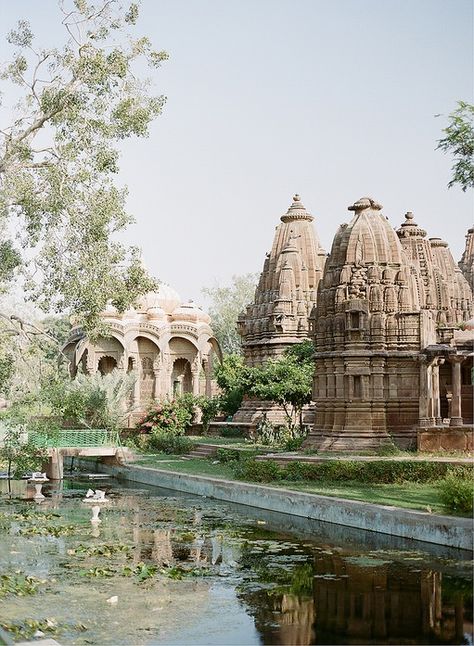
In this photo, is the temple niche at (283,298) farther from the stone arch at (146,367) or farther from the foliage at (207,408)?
the stone arch at (146,367)

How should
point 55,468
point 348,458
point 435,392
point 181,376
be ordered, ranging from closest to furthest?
point 348,458 → point 435,392 → point 55,468 → point 181,376

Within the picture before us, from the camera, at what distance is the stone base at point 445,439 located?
74.1 feet

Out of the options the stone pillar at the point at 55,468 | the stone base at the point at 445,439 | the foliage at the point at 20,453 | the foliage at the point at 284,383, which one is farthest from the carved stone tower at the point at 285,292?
the foliage at the point at 20,453

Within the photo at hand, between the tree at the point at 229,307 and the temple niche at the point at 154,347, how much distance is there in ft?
55.2

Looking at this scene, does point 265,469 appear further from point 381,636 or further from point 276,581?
point 381,636

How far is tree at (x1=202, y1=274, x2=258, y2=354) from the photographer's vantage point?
6366 cm

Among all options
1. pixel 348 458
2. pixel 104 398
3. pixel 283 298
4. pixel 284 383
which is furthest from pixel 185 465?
pixel 283 298

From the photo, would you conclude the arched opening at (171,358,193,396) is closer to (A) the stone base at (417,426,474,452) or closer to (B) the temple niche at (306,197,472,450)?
(B) the temple niche at (306,197,472,450)

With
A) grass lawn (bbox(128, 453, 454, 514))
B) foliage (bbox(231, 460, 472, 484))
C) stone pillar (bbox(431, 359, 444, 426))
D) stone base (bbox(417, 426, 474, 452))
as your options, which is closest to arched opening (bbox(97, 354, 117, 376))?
grass lawn (bbox(128, 453, 454, 514))

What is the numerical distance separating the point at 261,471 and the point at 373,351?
525 cm

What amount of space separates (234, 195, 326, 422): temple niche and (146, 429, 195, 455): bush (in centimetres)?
427

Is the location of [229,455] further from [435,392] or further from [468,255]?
[468,255]

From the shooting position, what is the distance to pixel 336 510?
56.5 feet

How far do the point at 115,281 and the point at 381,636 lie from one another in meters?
7.88
